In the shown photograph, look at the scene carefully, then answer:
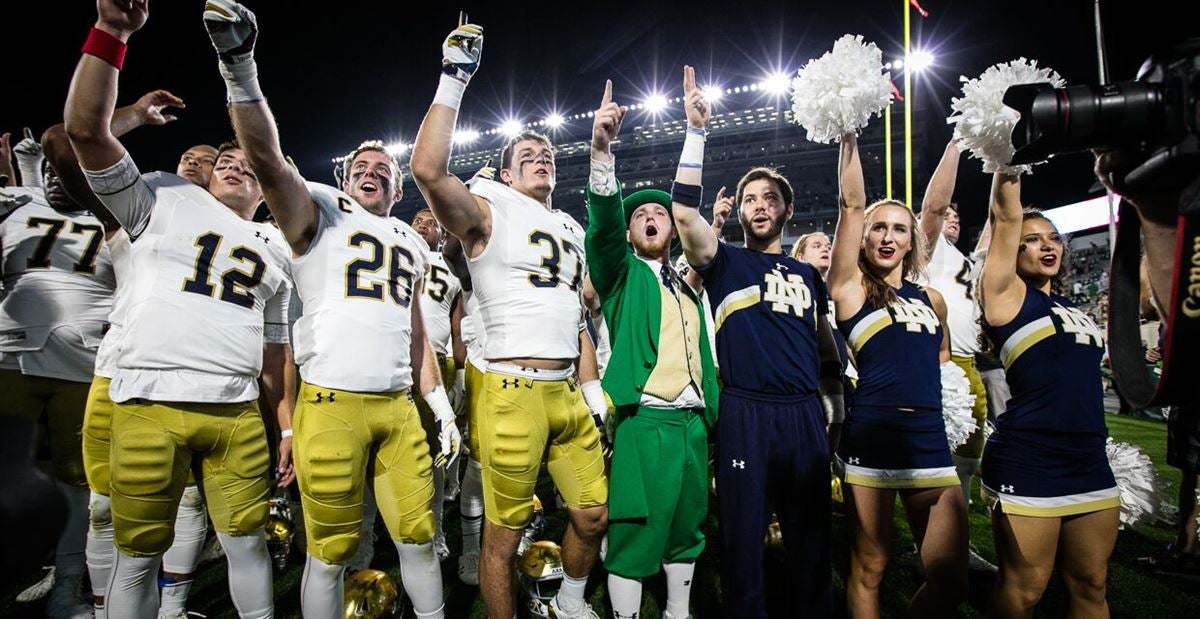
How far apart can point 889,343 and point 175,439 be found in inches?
138

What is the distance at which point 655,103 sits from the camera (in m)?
31.0

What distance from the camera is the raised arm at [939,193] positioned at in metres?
3.41

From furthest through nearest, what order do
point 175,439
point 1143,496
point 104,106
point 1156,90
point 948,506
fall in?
point 1143,496 < point 948,506 < point 175,439 < point 104,106 < point 1156,90

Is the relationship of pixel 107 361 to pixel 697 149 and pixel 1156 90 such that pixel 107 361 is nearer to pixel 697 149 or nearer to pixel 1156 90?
pixel 697 149

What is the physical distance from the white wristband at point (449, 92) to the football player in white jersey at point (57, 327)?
2.61 meters

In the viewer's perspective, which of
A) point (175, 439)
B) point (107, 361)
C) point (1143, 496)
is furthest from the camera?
point (1143, 496)

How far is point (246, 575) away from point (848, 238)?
346 cm

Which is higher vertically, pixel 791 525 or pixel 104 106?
pixel 104 106

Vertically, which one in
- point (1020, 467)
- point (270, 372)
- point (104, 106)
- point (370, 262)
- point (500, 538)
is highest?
point (104, 106)

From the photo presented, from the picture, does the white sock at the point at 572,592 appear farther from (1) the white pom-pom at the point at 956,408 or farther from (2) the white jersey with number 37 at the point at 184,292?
(1) the white pom-pom at the point at 956,408

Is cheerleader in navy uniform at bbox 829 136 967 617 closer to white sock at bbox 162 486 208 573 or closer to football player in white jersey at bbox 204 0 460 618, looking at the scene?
football player in white jersey at bbox 204 0 460 618

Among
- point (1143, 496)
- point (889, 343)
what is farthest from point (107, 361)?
point (1143, 496)

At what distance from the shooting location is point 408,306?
113 inches

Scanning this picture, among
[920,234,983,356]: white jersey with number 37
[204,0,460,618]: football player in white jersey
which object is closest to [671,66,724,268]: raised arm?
[204,0,460,618]: football player in white jersey
